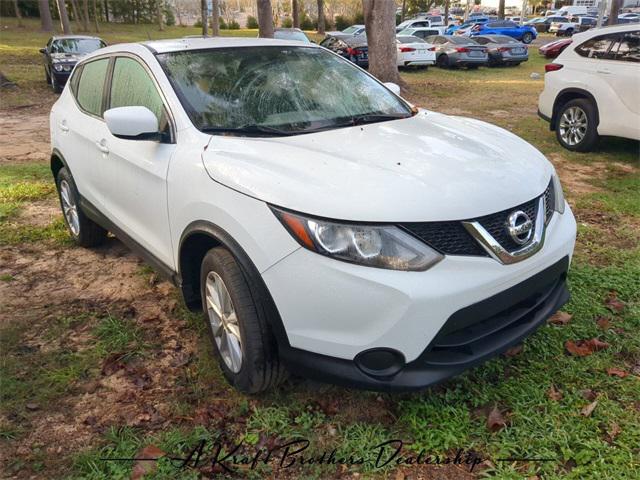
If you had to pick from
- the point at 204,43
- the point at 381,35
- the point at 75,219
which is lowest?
the point at 75,219

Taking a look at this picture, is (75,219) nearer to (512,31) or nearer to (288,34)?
(288,34)

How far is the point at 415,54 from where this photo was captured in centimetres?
2000

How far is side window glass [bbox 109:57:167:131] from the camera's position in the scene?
301 centimetres

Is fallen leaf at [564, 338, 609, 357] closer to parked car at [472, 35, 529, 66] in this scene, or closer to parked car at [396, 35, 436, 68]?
parked car at [396, 35, 436, 68]

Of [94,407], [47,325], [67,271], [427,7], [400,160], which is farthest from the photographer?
[427,7]

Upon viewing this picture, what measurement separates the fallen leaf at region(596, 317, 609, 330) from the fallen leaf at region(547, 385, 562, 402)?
2.46 ft

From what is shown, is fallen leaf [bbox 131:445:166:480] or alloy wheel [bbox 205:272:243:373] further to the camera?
alloy wheel [bbox 205:272:243:373]

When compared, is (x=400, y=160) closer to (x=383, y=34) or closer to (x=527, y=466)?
(x=527, y=466)

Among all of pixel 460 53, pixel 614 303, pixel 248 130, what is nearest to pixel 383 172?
pixel 248 130

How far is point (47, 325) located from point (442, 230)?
267 cm

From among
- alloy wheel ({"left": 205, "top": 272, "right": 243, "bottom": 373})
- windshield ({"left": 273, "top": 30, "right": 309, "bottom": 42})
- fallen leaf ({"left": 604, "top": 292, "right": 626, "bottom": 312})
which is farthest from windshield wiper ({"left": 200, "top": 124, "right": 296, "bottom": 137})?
windshield ({"left": 273, "top": 30, "right": 309, "bottom": 42})

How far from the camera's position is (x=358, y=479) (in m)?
2.21

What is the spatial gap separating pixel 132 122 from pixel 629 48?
21.4ft

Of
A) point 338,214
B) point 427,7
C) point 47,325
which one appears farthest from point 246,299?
point 427,7
